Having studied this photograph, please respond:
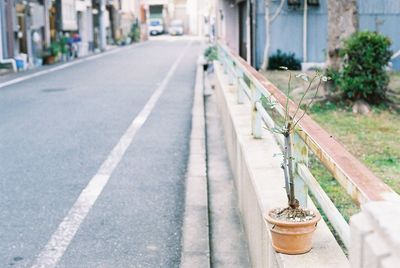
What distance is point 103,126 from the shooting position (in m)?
11.1

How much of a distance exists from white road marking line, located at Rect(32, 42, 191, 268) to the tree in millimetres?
4786

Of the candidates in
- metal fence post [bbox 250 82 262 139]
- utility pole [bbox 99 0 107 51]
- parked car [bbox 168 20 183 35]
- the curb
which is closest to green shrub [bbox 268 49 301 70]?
the curb

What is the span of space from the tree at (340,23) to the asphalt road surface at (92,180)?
10.5ft

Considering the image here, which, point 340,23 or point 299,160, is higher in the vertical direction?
point 340,23

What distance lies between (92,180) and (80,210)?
47.0 inches

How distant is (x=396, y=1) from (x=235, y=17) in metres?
10.4

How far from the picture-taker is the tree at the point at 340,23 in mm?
13211

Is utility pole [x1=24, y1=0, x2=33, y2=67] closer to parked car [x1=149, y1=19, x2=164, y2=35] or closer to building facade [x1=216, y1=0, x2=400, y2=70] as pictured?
building facade [x1=216, y1=0, x2=400, y2=70]

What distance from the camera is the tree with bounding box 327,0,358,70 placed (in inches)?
520

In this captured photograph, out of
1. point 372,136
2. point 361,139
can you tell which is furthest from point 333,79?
point 361,139

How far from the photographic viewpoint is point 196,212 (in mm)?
6094

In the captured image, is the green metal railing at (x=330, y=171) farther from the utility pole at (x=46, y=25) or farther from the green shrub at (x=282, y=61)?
the utility pole at (x=46, y=25)

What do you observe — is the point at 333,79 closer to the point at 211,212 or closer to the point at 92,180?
the point at 92,180

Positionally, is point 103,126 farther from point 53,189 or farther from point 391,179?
point 391,179
